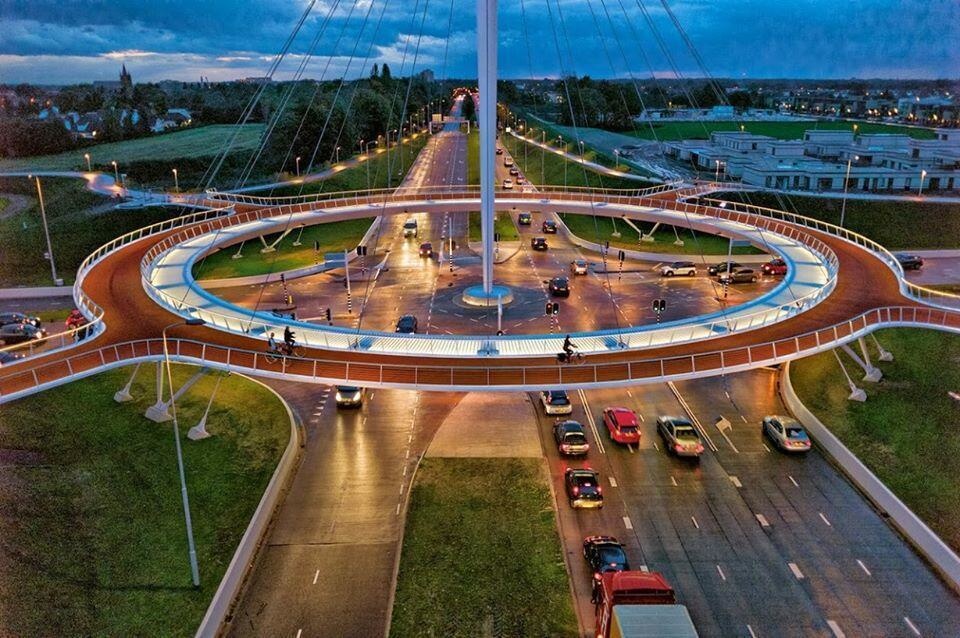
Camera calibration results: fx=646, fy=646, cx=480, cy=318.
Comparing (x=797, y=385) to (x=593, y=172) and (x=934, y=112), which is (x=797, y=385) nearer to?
(x=593, y=172)

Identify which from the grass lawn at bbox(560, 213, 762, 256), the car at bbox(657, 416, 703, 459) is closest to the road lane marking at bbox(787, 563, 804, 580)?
the car at bbox(657, 416, 703, 459)

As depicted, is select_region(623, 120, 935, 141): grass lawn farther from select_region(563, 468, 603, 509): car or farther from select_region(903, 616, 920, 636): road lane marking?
select_region(903, 616, 920, 636): road lane marking

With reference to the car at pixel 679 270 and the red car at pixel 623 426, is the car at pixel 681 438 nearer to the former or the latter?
the red car at pixel 623 426

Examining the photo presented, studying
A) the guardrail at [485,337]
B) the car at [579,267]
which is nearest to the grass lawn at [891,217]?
the car at [579,267]

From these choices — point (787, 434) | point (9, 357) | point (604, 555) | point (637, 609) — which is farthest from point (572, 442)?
point (9, 357)

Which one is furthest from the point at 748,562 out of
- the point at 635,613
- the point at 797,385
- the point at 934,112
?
the point at 934,112
